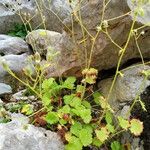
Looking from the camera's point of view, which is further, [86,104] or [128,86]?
[128,86]

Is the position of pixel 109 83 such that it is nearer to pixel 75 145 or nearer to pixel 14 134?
pixel 75 145

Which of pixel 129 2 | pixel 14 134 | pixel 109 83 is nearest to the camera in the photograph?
pixel 14 134

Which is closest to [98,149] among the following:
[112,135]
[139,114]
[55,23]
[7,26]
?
[112,135]

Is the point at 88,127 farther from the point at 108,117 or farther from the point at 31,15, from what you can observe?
the point at 31,15

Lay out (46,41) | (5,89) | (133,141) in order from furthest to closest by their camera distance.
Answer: (46,41)
(5,89)
(133,141)

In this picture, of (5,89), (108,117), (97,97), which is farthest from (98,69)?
(5,89)

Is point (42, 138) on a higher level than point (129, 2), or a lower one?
lower

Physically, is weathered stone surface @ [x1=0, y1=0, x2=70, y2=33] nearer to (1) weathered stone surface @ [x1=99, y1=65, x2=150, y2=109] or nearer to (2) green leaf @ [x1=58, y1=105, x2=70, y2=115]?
(1) weathered stone surface @ [x1=99, y1=65, x2=150, y2=109]

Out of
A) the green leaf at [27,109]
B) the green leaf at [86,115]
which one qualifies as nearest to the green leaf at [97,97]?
the green leaf at [86,115]
